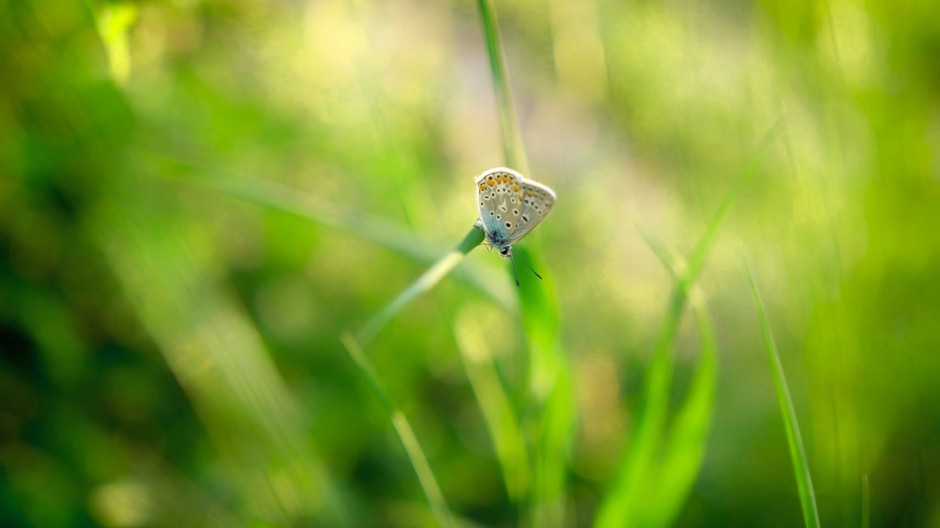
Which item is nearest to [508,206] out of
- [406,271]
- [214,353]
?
[214,353]

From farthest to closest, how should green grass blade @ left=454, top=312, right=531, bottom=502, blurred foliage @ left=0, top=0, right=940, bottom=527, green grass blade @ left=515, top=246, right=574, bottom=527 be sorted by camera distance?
blurred foliage @ left=0, top=0, right=940, bottom=527 < green grass blade @ left=454, top=312, right=531, bottom=502 < green grass blade @ left=515, top=246, right=574, bottom=527

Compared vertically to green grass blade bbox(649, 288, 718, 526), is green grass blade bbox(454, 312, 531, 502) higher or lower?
higher

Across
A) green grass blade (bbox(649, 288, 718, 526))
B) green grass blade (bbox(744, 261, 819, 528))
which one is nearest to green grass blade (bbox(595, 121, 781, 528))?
green grass blade (bbox(649, 288, 718, 526))

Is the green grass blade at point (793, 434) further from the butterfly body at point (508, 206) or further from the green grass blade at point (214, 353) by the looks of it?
the green grass blade at point (214, 353)

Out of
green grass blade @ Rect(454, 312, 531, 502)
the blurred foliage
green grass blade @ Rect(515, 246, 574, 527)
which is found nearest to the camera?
green grass blade @ Rect(515, 246, 574, 527)

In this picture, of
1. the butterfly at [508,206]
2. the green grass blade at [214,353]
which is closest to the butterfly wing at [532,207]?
the butterfly at [508,206]

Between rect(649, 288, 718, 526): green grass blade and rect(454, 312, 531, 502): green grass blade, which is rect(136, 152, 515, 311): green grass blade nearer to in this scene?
rect(454, 312, 531, 502): green grass blade

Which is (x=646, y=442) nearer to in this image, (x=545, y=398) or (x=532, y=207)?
(x=545, y=398)
